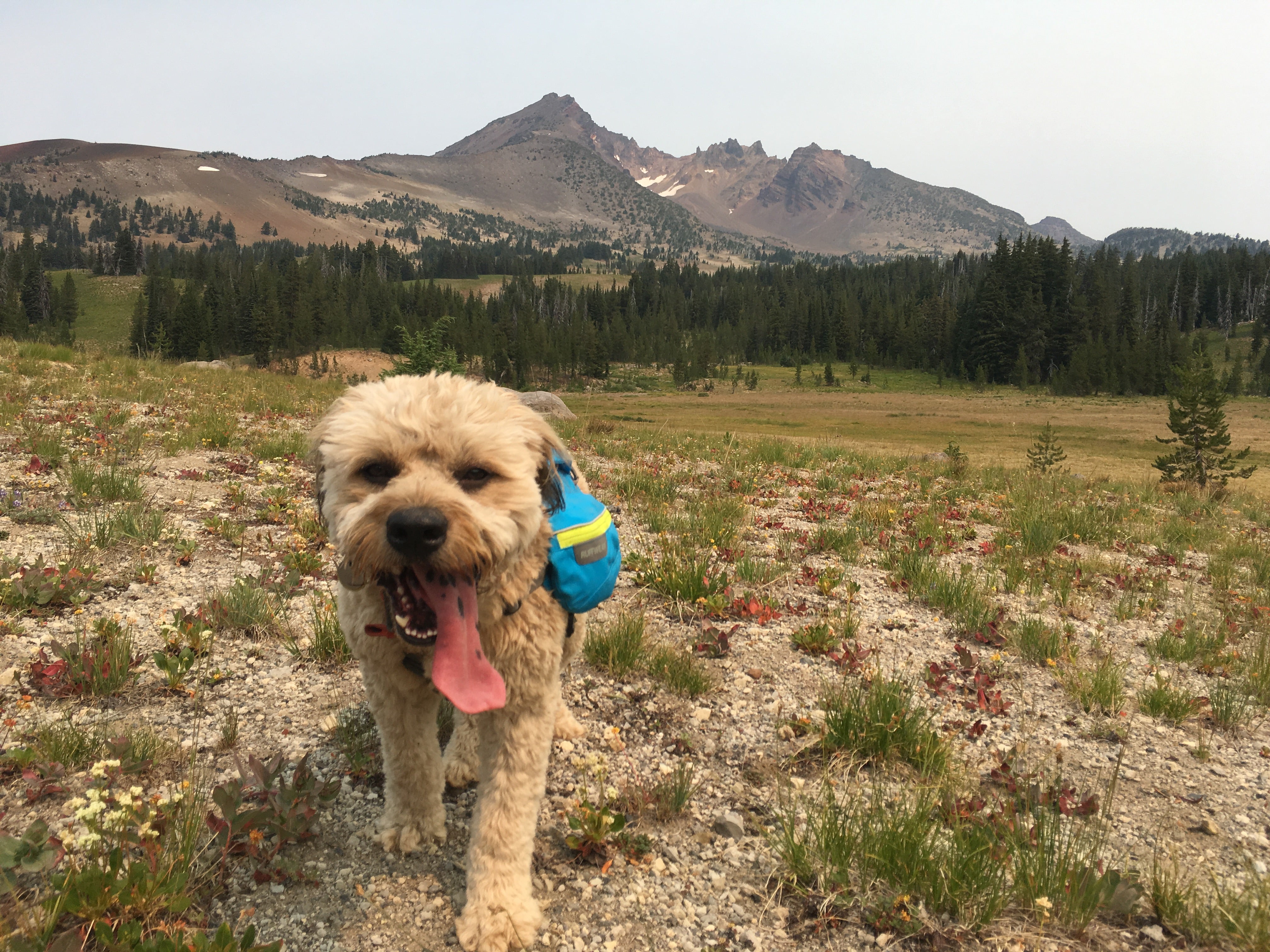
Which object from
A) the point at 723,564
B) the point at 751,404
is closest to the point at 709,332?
the point at 751,404

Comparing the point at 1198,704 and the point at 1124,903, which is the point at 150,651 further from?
the point at 1198,704

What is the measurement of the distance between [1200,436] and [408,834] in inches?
1056

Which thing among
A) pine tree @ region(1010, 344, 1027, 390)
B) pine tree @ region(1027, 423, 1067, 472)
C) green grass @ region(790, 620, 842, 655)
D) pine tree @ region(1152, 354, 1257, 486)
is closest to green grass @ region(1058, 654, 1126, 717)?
green grass @ region(790, 620, 842, 655)

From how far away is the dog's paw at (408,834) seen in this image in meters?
3.45

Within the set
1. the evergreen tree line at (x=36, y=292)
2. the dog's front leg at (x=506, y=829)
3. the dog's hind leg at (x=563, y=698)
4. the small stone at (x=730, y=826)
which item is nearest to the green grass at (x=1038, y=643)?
the small stone at (x=730, y=826)

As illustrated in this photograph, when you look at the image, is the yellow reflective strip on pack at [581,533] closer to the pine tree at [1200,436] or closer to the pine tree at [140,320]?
the pine tree at [1200,436]

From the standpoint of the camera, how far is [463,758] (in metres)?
4.15

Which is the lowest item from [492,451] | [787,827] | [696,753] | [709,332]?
[696,753]

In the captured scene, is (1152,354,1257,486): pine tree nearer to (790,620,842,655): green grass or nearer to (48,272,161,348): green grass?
(790,620,842,655): green grass

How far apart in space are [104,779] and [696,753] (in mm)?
3274

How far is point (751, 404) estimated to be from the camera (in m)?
73.4

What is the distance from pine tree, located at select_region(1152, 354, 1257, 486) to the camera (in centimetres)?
2066

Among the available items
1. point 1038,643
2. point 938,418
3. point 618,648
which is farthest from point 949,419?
point 618,648

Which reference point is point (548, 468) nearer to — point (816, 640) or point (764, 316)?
point (816, 640)
